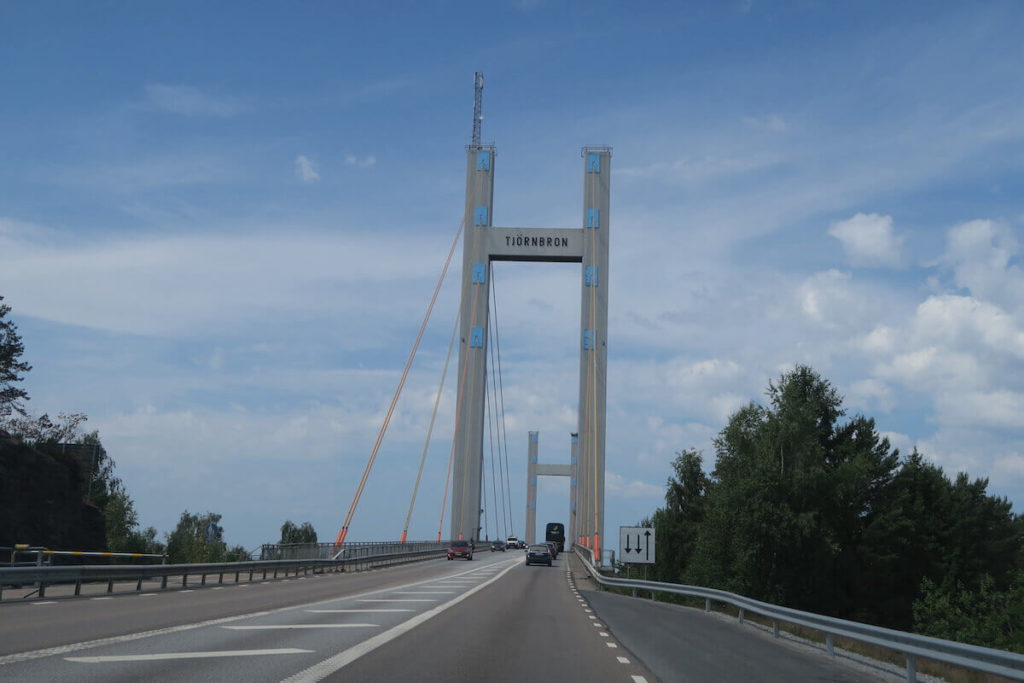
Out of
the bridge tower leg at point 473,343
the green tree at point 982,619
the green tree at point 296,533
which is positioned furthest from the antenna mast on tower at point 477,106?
the green tree at point 296,533

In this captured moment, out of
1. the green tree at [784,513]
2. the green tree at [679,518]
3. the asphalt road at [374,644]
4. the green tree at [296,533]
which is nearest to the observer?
the asphalt road at [374,644]

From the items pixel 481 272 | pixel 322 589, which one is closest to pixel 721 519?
pixel 481 272

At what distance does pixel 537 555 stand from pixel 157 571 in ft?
128

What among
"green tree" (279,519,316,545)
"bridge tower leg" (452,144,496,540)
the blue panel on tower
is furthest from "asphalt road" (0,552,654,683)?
"green tree" (279,519,316,545)

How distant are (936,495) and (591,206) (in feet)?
102

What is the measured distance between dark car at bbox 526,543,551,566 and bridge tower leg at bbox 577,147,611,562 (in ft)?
20.6

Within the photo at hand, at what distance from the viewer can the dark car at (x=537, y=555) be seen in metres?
62.5

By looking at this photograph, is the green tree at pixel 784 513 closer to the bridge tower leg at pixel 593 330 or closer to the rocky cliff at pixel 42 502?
the bridge tower leg at pixel 593 330

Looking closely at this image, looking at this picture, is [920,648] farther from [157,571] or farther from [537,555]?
[537,555]

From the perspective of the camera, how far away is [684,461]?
83.9m

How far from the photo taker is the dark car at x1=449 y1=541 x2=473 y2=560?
222 ft

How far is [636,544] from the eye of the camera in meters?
34.6

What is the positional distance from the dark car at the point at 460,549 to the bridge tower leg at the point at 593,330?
859 cm

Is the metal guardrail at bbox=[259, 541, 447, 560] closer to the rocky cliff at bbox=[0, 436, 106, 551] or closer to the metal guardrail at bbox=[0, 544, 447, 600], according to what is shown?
the metal guardrail at bbox=[0, 544, 447, 600]
